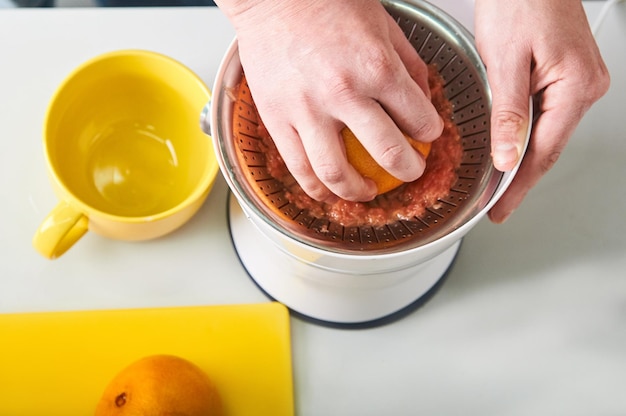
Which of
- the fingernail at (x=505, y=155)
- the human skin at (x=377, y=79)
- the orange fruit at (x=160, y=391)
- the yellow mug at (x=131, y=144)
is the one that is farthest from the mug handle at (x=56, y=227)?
the fingernail at (x=505, y=155)

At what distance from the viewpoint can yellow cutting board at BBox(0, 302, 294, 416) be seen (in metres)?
0.70

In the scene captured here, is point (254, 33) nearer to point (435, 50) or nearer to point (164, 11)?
point (435, 50)

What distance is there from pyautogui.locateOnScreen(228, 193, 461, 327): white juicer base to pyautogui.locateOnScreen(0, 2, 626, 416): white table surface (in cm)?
2

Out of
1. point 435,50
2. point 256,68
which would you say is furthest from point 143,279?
point 435,50

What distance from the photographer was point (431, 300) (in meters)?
0.77

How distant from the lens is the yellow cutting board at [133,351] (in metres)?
0.70

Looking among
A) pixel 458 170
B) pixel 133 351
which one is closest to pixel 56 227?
pixel 133 351

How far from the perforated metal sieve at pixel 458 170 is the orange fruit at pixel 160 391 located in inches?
8.0

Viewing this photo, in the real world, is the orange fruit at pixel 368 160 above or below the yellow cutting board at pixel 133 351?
above

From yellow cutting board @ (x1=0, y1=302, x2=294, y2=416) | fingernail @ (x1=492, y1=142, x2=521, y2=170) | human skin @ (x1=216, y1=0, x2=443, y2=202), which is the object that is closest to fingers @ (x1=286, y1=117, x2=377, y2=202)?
human skin @ (x1=216, y1=0, x2=443, y2=202)

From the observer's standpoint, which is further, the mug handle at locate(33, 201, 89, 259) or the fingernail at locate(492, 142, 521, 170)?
the mug handle at locate(33, 201, 89, 259)

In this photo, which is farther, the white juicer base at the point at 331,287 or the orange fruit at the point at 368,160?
the white juicer base at the point at 331,287

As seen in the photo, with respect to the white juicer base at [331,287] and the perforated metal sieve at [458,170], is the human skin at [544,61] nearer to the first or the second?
the perforated metal sieve at [458,170]

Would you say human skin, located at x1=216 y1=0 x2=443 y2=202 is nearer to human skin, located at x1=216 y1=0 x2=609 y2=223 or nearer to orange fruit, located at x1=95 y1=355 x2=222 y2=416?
human skin, located at x1=216 y1=0 x2=609 y2=223
